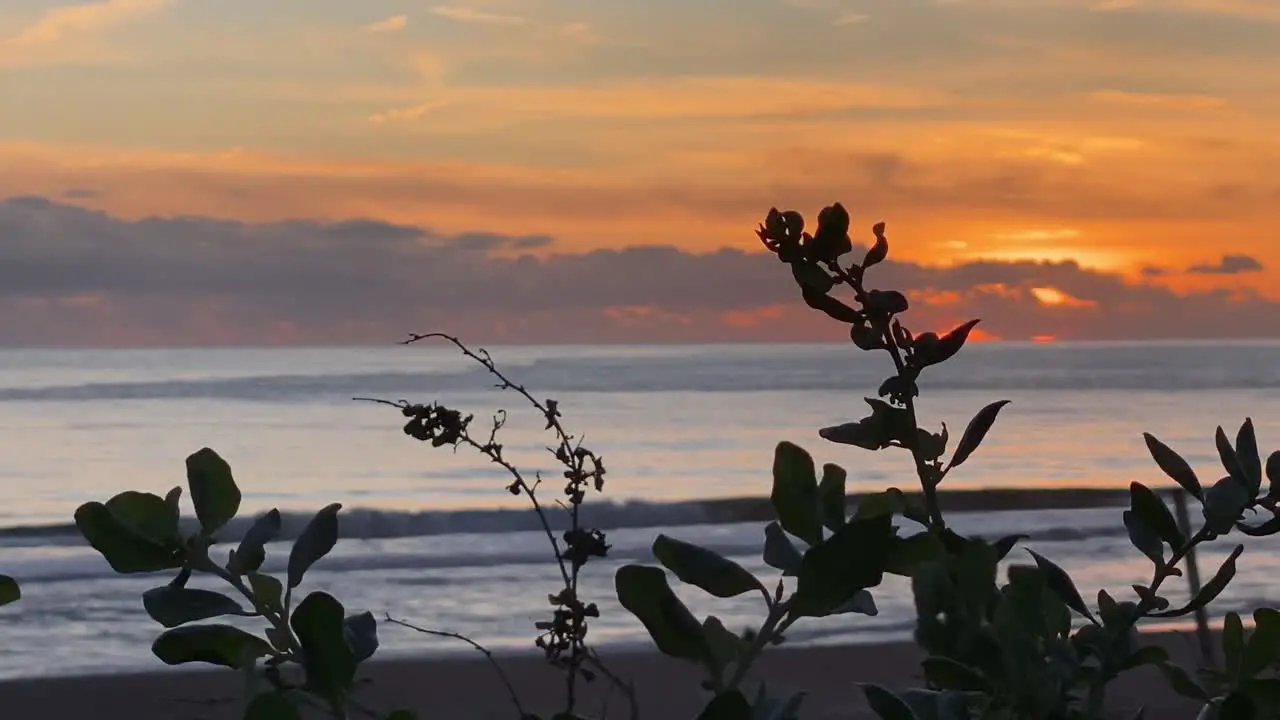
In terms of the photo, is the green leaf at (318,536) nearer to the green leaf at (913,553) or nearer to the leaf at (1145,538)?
the green leaf at (913,553)

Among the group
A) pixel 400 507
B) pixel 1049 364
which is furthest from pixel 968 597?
pixel 1049 364

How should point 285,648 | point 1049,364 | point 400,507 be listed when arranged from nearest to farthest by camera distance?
1. point 285,648
2. point 400,507
3. point 1049,364

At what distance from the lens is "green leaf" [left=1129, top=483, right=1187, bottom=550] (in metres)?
0.74

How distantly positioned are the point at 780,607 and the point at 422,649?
10224 mm

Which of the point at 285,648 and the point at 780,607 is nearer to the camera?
the point at 780,607

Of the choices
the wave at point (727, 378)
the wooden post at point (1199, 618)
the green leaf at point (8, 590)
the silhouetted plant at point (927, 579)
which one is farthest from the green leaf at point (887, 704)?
the wave at point (727, 378)

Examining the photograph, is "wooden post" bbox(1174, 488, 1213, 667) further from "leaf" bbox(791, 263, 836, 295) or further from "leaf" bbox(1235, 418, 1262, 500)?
"leaf" bbox(791, 263, 836, 295)

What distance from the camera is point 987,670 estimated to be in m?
0.65

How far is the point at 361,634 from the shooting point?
2.34 ft

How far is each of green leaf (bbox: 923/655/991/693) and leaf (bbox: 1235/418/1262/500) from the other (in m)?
0.16

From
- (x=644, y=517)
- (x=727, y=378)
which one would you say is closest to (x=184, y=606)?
(x=644, y=517)

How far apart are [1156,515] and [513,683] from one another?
321 inches

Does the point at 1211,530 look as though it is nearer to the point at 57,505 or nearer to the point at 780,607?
the point at 780,607

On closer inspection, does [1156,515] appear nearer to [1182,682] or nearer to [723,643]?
[1182,682]
